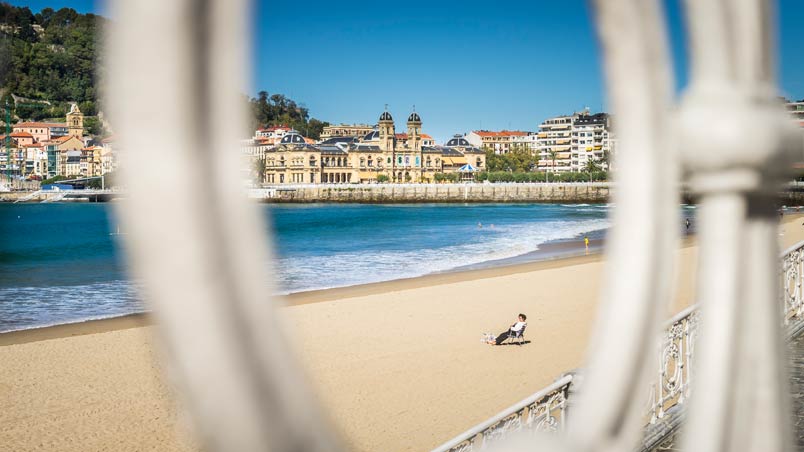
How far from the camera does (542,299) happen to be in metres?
19.8

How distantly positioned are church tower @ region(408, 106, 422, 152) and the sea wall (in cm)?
2167

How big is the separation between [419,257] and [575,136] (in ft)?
414

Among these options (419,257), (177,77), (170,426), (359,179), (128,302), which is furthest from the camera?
(359,179)

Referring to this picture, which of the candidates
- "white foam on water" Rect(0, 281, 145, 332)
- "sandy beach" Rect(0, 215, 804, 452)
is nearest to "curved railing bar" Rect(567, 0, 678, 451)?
"sandy beach" Rect(0, 215, 804, 452)

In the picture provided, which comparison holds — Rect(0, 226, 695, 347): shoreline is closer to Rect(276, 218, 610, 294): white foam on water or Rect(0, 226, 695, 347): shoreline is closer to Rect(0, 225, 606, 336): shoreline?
Rect(0, 225, 606, 336): shoreline

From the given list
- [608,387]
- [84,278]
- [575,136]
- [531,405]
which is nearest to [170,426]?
[531,405]

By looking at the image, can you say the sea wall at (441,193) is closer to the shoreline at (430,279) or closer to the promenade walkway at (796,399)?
the shoreline at (430,279)

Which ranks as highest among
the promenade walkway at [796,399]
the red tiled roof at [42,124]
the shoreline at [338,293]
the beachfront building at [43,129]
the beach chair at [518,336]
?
the red tiled roof at [42,124]

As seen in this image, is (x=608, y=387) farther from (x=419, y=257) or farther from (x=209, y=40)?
(x=419, y=257)

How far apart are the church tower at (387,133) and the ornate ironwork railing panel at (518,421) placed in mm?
126672

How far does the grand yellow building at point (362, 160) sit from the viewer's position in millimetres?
128500

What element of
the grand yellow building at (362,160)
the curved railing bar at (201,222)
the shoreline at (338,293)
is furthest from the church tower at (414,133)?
the curved railing bar at (201,222)

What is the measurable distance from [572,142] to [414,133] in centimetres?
4083

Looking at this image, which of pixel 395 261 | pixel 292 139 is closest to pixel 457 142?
pixel 292 139
